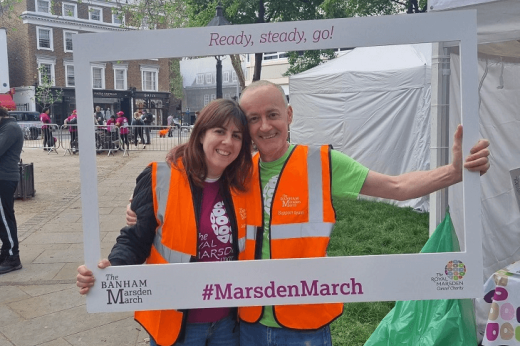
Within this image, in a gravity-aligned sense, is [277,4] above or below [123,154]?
above

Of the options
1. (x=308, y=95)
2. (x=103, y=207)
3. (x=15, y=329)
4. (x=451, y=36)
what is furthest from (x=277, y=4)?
(x=451, y=36)

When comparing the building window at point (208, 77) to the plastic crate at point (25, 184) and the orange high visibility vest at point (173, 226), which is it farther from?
the plastic crate at point (25, 184)

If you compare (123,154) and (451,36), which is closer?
(451,36)

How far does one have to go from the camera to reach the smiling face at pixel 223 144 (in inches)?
66.4

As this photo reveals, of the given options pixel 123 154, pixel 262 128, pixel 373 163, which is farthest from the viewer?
pixel 123 154

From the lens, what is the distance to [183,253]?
5.56ft

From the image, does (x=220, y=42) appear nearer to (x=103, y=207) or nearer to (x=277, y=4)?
(x=103, y=207)

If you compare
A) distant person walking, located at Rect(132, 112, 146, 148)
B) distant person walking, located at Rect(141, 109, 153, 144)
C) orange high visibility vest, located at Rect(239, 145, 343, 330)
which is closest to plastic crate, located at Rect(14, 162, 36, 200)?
orange high visibility vest, located at Rect(239, 145, 343, 330)

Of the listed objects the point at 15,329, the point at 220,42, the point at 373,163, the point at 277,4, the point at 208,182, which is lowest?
the point at 15,329

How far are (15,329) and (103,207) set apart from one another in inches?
196

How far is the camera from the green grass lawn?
3641mm

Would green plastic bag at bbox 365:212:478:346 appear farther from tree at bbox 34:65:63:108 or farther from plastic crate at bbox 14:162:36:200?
tree at bbox 34:65:63:108

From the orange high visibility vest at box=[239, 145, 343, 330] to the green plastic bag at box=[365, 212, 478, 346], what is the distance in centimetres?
115

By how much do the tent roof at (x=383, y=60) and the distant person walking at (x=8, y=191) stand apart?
17.7 feet
